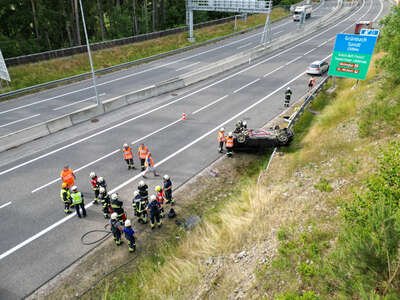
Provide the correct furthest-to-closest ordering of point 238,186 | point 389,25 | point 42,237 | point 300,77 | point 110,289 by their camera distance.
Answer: point 300,77, point 389,25, point 238,186, point 42,237, point 110,289

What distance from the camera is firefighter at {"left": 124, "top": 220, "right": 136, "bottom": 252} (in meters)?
9.71

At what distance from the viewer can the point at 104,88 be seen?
29.3 meters

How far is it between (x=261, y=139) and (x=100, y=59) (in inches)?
1151

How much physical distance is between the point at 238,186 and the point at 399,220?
896 cm

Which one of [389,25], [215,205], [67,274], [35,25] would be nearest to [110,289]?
[67,274]

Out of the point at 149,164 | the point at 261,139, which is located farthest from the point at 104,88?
the point at 261,139

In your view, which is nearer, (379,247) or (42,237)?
(379,247)

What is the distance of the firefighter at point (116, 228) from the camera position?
10.0m

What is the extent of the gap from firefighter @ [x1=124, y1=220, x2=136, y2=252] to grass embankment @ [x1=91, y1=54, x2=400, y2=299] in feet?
2.31

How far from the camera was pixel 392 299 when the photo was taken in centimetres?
507

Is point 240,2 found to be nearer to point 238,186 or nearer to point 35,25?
point 35,25

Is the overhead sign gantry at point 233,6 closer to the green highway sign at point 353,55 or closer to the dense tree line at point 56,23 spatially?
the dense tree line at point 56,23

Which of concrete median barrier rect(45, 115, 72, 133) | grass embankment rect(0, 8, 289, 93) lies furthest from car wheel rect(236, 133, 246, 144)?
grass embankment rect(0, 8, 289, 93)

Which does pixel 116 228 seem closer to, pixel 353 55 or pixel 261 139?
pixel 261 139
